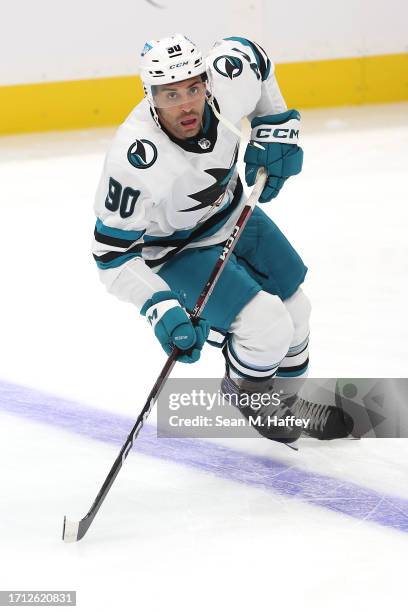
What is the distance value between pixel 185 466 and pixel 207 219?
0.64 m

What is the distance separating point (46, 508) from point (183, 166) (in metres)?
0.88

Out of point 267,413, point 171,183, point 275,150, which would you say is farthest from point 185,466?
point 275,150

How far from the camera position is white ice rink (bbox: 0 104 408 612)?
89.7 inches

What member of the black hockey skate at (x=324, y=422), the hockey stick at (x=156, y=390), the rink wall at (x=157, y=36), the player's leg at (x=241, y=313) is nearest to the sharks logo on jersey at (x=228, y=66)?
the hockey stick at (x=156, y=390)

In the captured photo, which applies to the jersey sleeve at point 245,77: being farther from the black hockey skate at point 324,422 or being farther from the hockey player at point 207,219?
the black hockey skate at point 324,422

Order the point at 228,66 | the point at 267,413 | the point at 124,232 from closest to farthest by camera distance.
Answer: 1. the point at 124,232
2. the point at 228,66
3. the point at 267,413

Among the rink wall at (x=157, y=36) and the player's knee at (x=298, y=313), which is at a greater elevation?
the player's knee at (x=298, y=313)

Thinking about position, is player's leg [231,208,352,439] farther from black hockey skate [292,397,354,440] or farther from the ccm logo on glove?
the ccm logo on glove

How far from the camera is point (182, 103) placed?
8.39ft

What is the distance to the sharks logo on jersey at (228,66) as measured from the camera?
9.27 feet

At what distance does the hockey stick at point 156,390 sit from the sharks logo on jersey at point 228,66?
0.96ft

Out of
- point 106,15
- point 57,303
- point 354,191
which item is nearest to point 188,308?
point 57,303

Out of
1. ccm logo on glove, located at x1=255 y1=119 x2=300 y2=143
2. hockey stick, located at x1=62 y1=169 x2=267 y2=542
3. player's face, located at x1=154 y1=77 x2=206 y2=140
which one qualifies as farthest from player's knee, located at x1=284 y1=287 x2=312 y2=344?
player's face, located at x1=154 y1=77 x2=206 y2=140

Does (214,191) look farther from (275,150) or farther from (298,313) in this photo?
(298,313)
